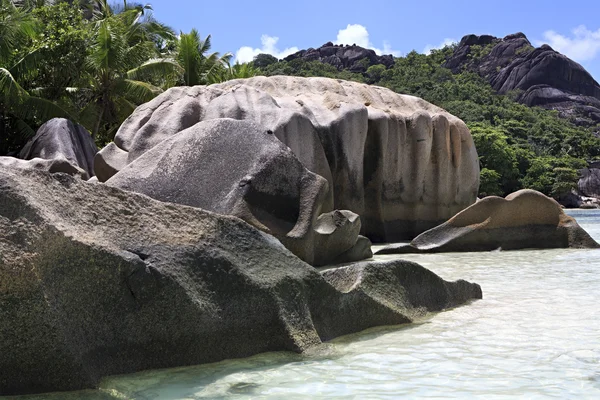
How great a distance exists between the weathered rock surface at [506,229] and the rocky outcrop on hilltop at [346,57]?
73803mm

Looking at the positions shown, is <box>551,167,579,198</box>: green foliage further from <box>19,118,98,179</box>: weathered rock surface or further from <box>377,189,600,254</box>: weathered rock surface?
<box>377,189,600,254</box>: weathered rock surface

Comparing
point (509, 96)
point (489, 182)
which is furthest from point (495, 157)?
point (509, 96)

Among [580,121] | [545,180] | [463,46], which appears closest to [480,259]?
[545,180]

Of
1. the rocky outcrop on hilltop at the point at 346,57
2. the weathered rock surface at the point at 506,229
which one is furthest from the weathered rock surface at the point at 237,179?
the rocky outcrop on hilltop at the point at 346,57

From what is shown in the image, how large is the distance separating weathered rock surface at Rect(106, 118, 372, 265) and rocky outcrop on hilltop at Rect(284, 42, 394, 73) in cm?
7735

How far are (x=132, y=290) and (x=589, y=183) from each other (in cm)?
5152

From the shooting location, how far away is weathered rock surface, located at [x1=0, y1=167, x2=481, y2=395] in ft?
8.93

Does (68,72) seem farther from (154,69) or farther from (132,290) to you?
(132,290)

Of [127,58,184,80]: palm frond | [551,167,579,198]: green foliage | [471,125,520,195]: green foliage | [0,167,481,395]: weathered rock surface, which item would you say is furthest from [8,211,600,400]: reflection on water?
[551,167,579,198]: green foliage

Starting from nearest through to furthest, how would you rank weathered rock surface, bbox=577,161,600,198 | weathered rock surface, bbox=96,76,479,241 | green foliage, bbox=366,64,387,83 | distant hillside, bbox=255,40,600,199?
weathered rock surface, bbox=96,76,479,241 → distant hillside, bbox=255,40,600,199 → weathered rock surface, bbox=577,161,600,198 → green foliage, bbox=366,64,387,83

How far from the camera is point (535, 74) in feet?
274

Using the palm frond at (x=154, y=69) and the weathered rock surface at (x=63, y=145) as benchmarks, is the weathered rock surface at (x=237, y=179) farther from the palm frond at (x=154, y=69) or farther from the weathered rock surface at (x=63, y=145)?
the palm frond at (x=154, y=69)

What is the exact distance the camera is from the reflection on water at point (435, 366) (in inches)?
115

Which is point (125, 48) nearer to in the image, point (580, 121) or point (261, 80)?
point (261, 80)
